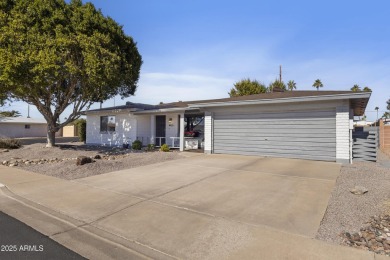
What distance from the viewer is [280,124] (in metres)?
12.6

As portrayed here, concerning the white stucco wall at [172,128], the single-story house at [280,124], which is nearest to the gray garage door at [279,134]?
the single-story house at [280,124]

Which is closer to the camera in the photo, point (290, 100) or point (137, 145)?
point (290, 100)

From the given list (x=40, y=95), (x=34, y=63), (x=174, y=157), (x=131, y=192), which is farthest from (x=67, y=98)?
(x=131, y=192)

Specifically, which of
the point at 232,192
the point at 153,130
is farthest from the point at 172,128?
the point at 232,192

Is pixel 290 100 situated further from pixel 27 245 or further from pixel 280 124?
pixel 27 245

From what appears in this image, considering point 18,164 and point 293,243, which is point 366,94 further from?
point 18,164

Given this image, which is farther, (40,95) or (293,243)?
(40,95)

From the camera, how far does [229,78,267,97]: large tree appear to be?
3409 centimetres

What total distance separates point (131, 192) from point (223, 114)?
912 centimetres

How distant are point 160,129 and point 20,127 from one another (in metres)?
29.7

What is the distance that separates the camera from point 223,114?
14547 mm

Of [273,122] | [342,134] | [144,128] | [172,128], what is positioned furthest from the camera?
[144,128]

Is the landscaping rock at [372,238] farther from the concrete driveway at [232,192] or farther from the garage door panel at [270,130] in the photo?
the garage door panel at [270,130]

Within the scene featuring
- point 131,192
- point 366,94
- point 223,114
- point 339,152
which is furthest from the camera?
point 223,114
